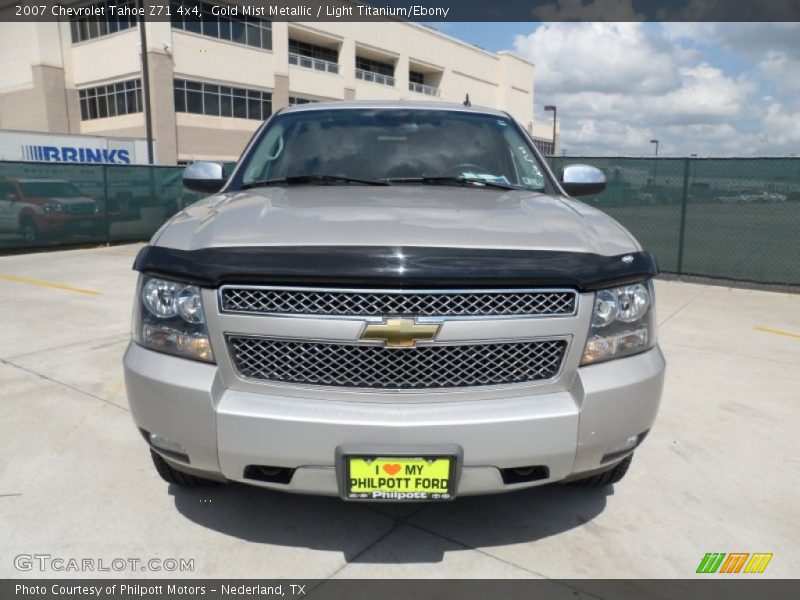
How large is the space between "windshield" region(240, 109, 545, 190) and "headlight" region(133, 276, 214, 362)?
1285mm

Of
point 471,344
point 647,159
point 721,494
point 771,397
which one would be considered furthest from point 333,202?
point 647,159

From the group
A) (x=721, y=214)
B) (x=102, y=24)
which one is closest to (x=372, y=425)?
(x=721, y=214)

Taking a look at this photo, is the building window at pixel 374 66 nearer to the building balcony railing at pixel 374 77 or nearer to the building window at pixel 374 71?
the building window at pixel 374 71

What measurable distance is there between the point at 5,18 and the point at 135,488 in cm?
4547

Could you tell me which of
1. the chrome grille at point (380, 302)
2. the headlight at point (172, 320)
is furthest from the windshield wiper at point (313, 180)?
the chrome grille at point (380, 302)

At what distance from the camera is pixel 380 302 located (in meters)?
2.04

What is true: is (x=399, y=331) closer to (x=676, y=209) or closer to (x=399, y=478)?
(x=399, y=478)

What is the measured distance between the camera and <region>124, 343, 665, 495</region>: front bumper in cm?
202

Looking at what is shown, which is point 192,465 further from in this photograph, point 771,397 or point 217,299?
point 771,397

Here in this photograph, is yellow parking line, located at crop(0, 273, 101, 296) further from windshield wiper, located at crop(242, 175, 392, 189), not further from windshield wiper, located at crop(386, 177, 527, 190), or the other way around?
windshield wiper, located at crop(386, 177, 527, 190)

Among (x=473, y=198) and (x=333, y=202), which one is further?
(x=473, y=198)

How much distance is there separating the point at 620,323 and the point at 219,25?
3697cm

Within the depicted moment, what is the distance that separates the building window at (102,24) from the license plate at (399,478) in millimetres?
35802

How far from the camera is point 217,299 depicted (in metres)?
2.08
